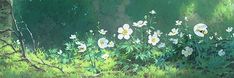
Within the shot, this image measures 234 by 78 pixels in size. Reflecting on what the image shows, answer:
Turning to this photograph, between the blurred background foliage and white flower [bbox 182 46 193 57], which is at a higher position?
the blurred background foliage

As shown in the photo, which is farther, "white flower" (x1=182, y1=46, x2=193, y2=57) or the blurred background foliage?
the blurred background foliage

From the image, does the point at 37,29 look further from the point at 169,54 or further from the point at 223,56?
the point at 223,56

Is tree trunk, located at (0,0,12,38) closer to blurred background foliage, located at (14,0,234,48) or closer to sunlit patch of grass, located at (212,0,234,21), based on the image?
blurred background foliage, located at (14,0,234,48)

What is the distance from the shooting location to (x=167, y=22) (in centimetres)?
876

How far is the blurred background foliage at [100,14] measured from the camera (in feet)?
26.7

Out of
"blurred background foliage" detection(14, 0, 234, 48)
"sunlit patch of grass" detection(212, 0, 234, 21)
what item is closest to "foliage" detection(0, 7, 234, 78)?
"blurred background foliage" detection(14, 0, 234, 48)

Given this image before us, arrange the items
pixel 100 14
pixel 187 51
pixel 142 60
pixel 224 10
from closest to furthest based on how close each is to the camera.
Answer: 1. pixel 187 51
2. pixel 142 60
3. pixel 100 14
4. pixel 224 10

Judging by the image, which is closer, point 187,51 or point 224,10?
point 187,51

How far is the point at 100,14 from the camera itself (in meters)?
8.53

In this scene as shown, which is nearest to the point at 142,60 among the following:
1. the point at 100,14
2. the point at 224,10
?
the point at 100,14

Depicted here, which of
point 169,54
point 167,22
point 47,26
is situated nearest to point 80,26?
point 47,26

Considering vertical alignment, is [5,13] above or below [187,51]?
above

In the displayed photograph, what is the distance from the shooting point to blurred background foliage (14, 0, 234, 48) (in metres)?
8.14

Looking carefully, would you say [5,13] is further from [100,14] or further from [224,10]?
[224,10]
